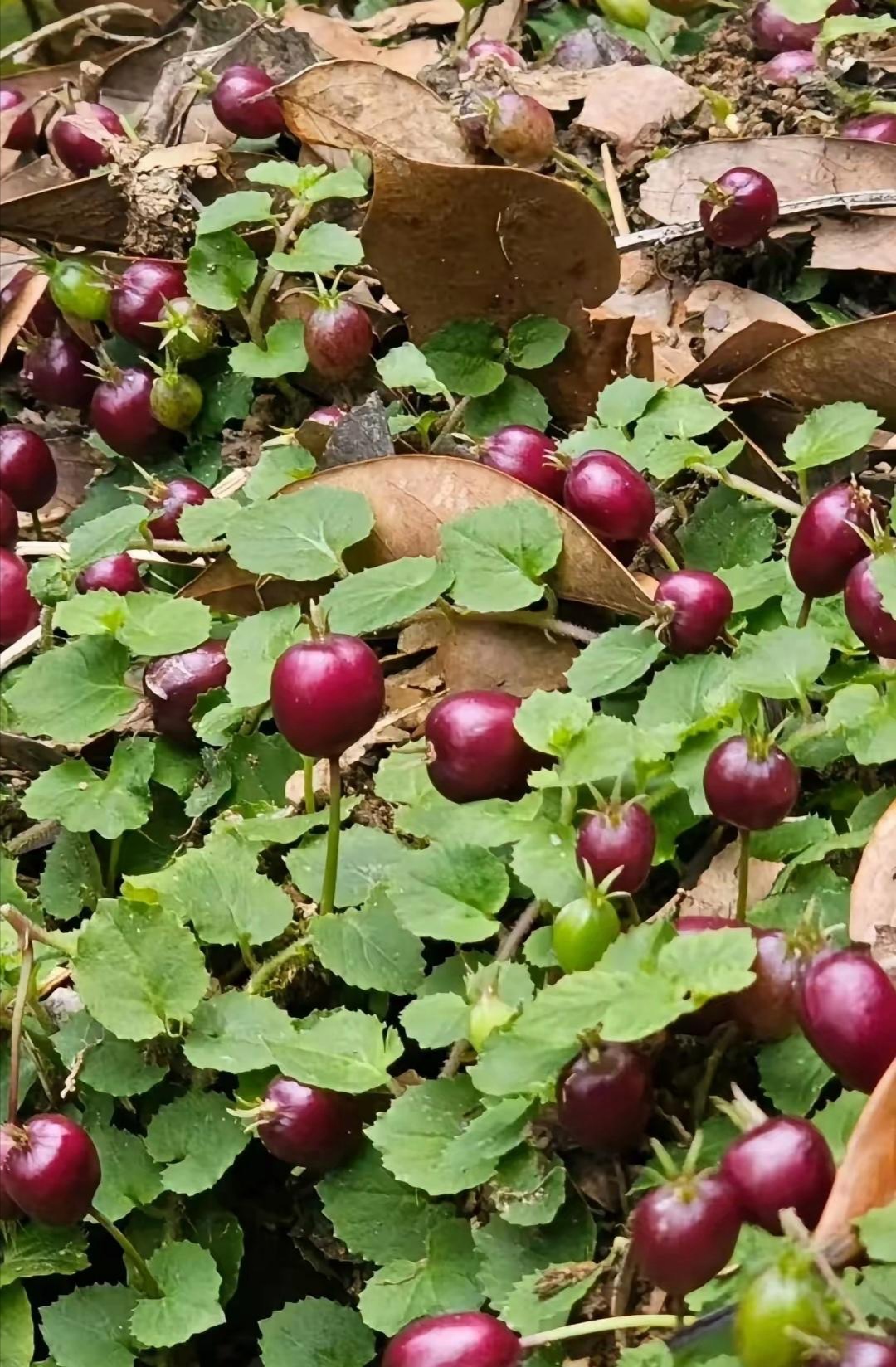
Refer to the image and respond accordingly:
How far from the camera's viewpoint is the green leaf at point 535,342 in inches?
52.6

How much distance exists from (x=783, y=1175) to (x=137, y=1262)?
0.47 m

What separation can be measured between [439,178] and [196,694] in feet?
1.88

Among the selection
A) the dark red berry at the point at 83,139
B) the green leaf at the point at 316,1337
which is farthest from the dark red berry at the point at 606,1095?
the dark red berry at the point at 83,139

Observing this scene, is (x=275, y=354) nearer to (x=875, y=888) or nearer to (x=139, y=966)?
(x=139, y=966)

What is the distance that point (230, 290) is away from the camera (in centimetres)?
147

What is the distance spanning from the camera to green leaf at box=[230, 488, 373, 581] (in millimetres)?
1086

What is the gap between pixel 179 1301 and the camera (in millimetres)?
846

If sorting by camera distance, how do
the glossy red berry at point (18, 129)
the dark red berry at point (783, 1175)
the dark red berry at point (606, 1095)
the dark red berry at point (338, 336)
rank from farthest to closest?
1. the glossy red berry at point (18, 129)
2. the dark red berry at point (338, 336)
3. the dark red berry at point (606, 1095)
4. the dark red berry at point (783, 1175)

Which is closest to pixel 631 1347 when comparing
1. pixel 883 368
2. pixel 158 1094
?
pixel 158 1094

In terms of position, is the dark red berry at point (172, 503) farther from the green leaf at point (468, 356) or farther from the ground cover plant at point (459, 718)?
the green leaf at point (468, 356)

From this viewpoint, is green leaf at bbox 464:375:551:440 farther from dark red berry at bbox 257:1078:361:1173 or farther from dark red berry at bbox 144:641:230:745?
dark red berry at bbox 257:1078:361:1173

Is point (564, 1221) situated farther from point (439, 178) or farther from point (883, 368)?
point (439, 178)

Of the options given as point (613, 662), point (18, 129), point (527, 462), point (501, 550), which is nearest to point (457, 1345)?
point (613, 662)

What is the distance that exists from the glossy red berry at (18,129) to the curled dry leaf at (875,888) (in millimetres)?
1638
